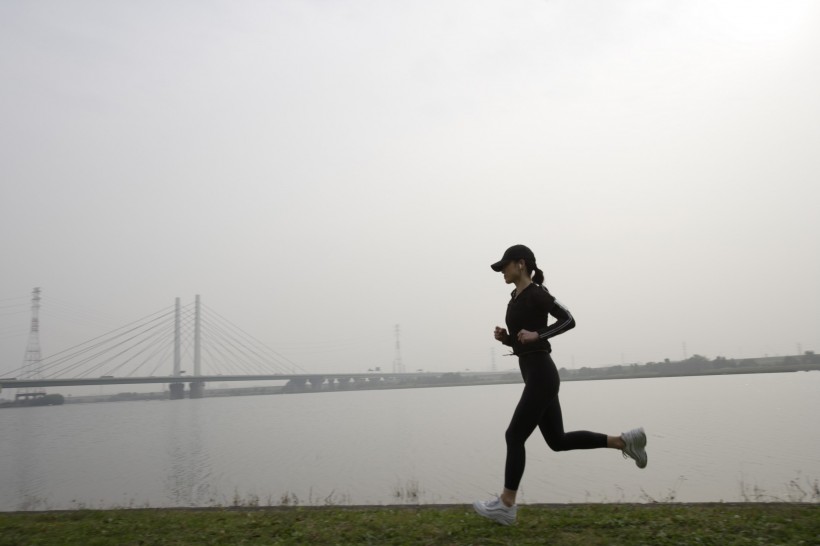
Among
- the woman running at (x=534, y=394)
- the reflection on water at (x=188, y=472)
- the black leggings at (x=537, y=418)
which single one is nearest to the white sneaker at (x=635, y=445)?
the woman running at (x=534, y=394)

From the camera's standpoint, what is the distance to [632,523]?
390 centimetres

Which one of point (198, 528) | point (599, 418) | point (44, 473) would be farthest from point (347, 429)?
point (198, 528)

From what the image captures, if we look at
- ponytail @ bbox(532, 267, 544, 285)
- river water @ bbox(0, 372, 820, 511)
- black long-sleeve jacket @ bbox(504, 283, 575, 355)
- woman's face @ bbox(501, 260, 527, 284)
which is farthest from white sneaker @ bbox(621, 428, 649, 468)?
river water @ bbox(0, 372, 820, 511)

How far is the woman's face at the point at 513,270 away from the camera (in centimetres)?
427

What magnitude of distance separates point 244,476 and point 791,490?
9562 millimetres

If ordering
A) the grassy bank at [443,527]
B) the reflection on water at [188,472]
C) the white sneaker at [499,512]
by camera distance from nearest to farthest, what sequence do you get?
the grassy bank at [443,527] → the white sneaker at [499,512] → the reflection on water at [188,472]

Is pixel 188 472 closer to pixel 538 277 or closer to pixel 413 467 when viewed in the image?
pixel 413 467

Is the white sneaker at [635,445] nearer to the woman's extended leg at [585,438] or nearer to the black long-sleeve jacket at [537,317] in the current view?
Result: the woman's extended leg at [585,438]

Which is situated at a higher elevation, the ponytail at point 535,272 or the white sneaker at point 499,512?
the ponytail at point 535,272

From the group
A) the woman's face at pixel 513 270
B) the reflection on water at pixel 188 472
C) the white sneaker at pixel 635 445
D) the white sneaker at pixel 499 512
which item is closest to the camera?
the white sneaker at pixel 499 512

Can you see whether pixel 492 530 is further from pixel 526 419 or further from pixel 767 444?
pixel 767 444

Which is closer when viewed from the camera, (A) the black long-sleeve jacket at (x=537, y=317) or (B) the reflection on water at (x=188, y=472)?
(A) the black long-sleeve jacket at (x=537, y=317)

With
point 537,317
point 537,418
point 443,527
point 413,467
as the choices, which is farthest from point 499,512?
point 413,467

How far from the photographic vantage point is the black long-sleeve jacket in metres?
3.98
